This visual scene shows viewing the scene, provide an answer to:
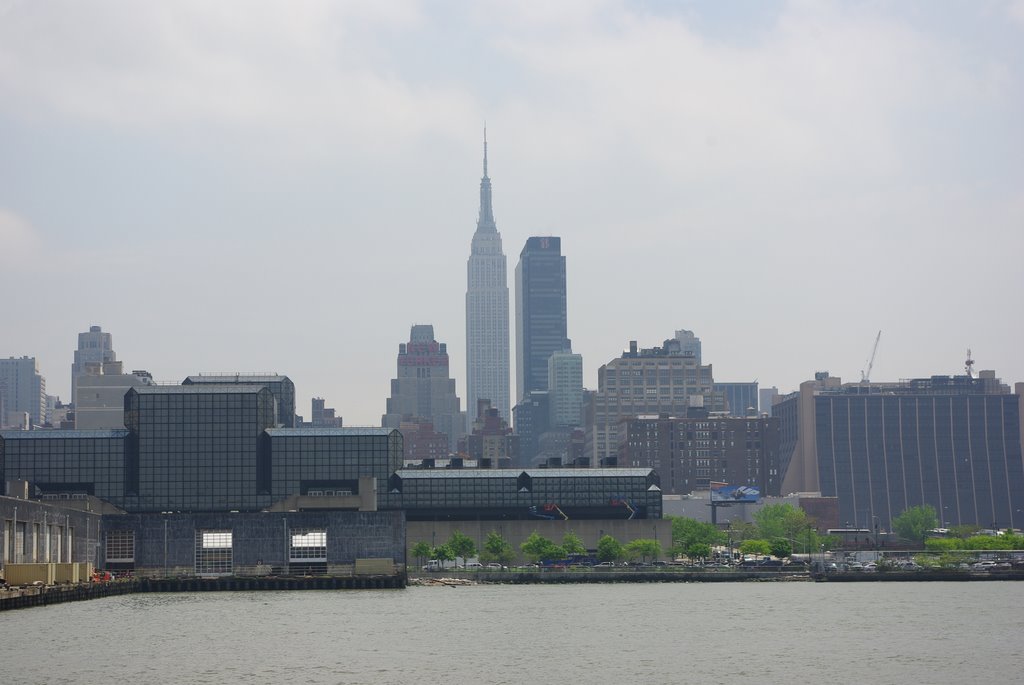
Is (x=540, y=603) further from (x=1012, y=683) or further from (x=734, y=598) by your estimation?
(x=1012, y=683)

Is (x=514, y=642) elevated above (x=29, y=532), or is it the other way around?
(x=29, y=532)

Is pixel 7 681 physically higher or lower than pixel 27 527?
lower

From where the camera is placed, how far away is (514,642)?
128875 millimetres

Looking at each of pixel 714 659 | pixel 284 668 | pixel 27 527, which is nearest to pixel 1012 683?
pixel 714 659

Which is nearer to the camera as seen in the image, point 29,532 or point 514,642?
point 514,642

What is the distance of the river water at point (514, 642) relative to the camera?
348 ft

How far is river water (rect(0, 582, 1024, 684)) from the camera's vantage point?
348ft

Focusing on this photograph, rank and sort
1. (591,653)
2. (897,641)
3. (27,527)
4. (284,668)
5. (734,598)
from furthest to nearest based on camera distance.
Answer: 1. (734,598)
2. (27,527)
3. (897,641)
4. (591,653)
5. (284,668)

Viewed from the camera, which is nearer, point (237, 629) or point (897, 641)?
point (897, 641)

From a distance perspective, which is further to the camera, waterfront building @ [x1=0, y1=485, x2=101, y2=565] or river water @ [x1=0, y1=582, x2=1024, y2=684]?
waterfront building @ [x1=0, y1=485, x2=101, y2=565]

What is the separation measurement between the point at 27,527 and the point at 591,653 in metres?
86.8

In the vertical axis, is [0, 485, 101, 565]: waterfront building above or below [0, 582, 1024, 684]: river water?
above

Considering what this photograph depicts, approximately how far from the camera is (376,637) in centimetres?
13238

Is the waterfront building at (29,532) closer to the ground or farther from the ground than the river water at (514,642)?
farther from the ground
